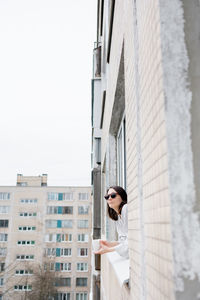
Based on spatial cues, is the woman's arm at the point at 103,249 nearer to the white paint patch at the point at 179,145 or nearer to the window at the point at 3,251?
the white paint patch at the point at 179,145

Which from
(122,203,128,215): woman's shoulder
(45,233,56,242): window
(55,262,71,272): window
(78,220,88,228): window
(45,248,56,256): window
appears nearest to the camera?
(122,203,128,215): woman's shoulder

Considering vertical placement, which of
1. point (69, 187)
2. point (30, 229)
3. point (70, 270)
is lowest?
point (70, 270)

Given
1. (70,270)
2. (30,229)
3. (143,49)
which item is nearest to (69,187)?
(30,229)

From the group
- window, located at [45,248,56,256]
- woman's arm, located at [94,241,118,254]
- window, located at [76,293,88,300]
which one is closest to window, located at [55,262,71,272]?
window, located at [45,248,56,256]

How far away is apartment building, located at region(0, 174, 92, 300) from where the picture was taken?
45938mm

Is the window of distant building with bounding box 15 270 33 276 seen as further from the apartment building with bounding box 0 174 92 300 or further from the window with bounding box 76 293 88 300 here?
the window with bounding box 76 293 88 300

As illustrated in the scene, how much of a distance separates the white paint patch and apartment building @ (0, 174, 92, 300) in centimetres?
4817

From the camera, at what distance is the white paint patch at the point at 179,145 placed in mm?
1005

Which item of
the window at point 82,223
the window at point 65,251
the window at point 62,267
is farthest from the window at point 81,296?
the window at point 82,223

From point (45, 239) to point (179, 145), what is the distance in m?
49.9

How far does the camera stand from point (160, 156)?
46.4 inches

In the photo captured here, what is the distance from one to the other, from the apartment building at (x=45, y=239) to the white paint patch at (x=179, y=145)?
158ft

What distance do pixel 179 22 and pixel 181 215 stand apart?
75cm

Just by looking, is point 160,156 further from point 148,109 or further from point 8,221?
point 8,221
